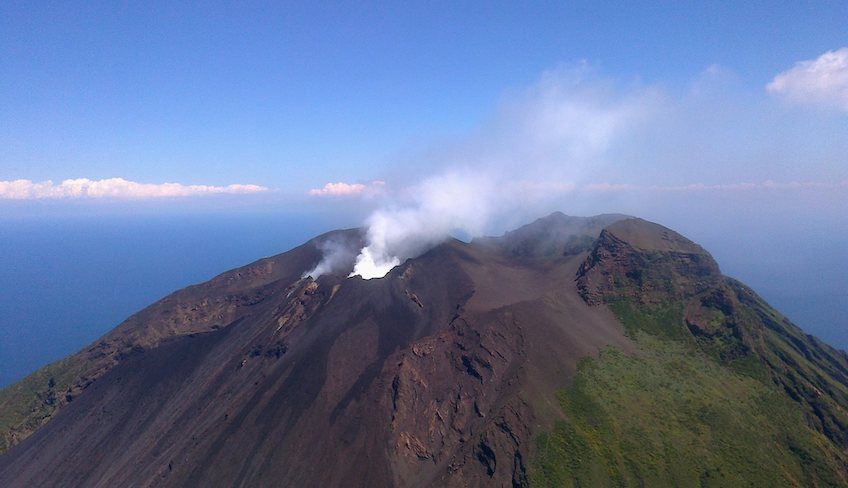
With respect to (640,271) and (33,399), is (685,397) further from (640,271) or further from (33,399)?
(33,399)

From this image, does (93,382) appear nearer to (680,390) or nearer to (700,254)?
(680,390)

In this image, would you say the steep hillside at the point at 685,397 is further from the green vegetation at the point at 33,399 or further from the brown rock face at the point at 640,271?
the green vegetation at the point at 33,399

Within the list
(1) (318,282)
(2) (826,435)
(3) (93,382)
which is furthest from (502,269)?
(3) (93,382)

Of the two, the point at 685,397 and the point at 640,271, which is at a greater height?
the point at 640,271

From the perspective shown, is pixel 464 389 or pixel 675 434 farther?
pixel 464 389

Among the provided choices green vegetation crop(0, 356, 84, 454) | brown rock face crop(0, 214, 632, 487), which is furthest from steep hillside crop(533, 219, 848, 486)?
green vegetation crop(0, 356, 84, 454)

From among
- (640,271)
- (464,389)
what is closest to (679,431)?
(464,389)
